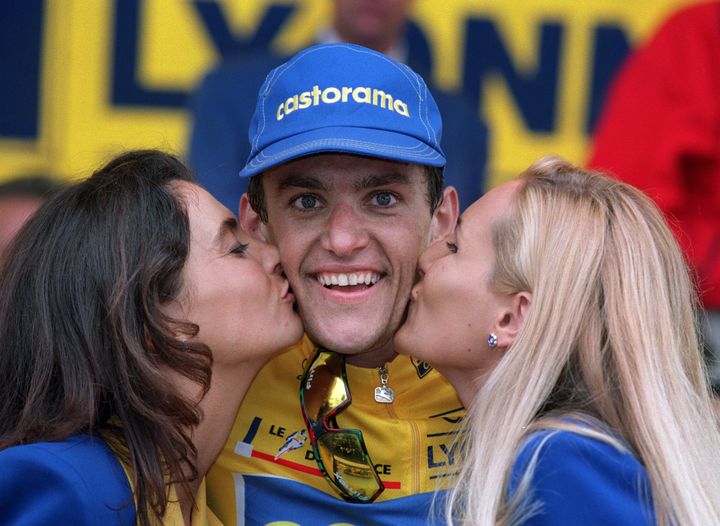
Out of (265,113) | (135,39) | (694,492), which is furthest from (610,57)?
(694,492)

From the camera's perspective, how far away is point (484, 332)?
2766mm

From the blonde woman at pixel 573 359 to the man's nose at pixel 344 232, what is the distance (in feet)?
0.68

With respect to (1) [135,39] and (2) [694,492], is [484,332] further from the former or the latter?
(1) [135,39]

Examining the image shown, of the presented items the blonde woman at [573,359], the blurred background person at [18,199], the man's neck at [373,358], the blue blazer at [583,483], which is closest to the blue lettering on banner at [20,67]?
the blurred background person at [18,199]

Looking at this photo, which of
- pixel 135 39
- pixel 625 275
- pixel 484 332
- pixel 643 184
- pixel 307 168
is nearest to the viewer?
pixel 625 275

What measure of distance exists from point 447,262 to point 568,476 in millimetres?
691

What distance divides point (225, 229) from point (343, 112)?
1.24 ft

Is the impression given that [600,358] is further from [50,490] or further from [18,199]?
[18,199]

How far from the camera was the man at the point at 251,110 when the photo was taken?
4.27m

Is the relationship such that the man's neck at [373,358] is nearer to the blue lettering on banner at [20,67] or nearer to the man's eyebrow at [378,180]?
the man's eyebrow at [378,180]

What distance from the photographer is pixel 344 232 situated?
2926 mm

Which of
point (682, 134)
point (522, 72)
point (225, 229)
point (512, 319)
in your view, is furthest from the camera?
point (522, 72)

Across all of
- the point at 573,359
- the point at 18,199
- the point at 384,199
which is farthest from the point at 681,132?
the point at 18,199

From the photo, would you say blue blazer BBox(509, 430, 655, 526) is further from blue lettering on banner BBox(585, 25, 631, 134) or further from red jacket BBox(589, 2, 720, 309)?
blue lettering on banner BBox(585, 25, 631, 134)
